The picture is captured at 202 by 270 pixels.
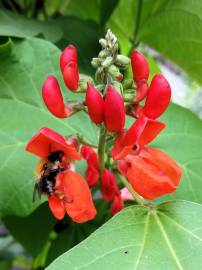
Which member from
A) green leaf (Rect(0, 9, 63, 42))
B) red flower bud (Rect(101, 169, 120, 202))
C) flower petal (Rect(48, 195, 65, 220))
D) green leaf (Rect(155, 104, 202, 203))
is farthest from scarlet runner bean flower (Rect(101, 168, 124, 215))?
green leaf (Rect(0, 9, 63, 42))

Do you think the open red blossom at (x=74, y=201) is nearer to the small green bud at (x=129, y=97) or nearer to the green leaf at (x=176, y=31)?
the small green bud at (x=129, y=97)

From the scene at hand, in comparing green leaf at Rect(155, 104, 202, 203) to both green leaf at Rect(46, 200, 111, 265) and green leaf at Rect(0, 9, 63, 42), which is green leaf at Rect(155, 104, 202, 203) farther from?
green leaf at Rect(0, 9, 63, 42)

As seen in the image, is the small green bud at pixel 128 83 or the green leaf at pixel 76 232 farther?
the green leaf at pixel 76 232

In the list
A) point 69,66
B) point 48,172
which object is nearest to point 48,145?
point 48,172

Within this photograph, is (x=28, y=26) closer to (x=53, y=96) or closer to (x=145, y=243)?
(x=53, y=96)

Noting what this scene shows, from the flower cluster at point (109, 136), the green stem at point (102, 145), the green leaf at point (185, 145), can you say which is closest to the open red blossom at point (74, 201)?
the flower cluster at point (109, 136)

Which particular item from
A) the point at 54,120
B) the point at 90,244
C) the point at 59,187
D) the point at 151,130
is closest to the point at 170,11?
the point at 54,120
